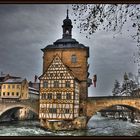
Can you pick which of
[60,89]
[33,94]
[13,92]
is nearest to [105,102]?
[60,89]

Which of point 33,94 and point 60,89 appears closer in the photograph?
point 60,89

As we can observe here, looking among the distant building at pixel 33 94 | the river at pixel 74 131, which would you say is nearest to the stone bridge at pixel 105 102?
the river at pixel 74 131

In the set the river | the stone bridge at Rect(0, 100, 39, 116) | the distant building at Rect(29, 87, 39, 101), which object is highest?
the distant building at Rect(29, 87, 39, 101)

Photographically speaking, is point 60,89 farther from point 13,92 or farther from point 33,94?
point 13,92

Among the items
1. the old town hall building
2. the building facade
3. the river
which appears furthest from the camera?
the old town hall building

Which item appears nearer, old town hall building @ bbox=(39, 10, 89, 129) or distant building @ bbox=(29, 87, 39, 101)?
old town hall building @ bbox=(39, 10, 89, 129)

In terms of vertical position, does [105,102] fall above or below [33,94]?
below

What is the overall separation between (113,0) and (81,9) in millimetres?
346

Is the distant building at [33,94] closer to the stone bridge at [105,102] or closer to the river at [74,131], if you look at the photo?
the river at [74,131]

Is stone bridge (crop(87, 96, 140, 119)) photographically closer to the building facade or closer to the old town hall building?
the old town hall building

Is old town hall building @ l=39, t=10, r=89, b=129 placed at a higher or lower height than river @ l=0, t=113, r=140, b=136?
higher

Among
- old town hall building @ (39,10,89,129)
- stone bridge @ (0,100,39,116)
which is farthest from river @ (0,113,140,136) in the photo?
stone bridge @ (0,100,39,116)

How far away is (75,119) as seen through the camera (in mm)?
10641

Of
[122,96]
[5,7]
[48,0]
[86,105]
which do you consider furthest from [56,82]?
[48,0]
